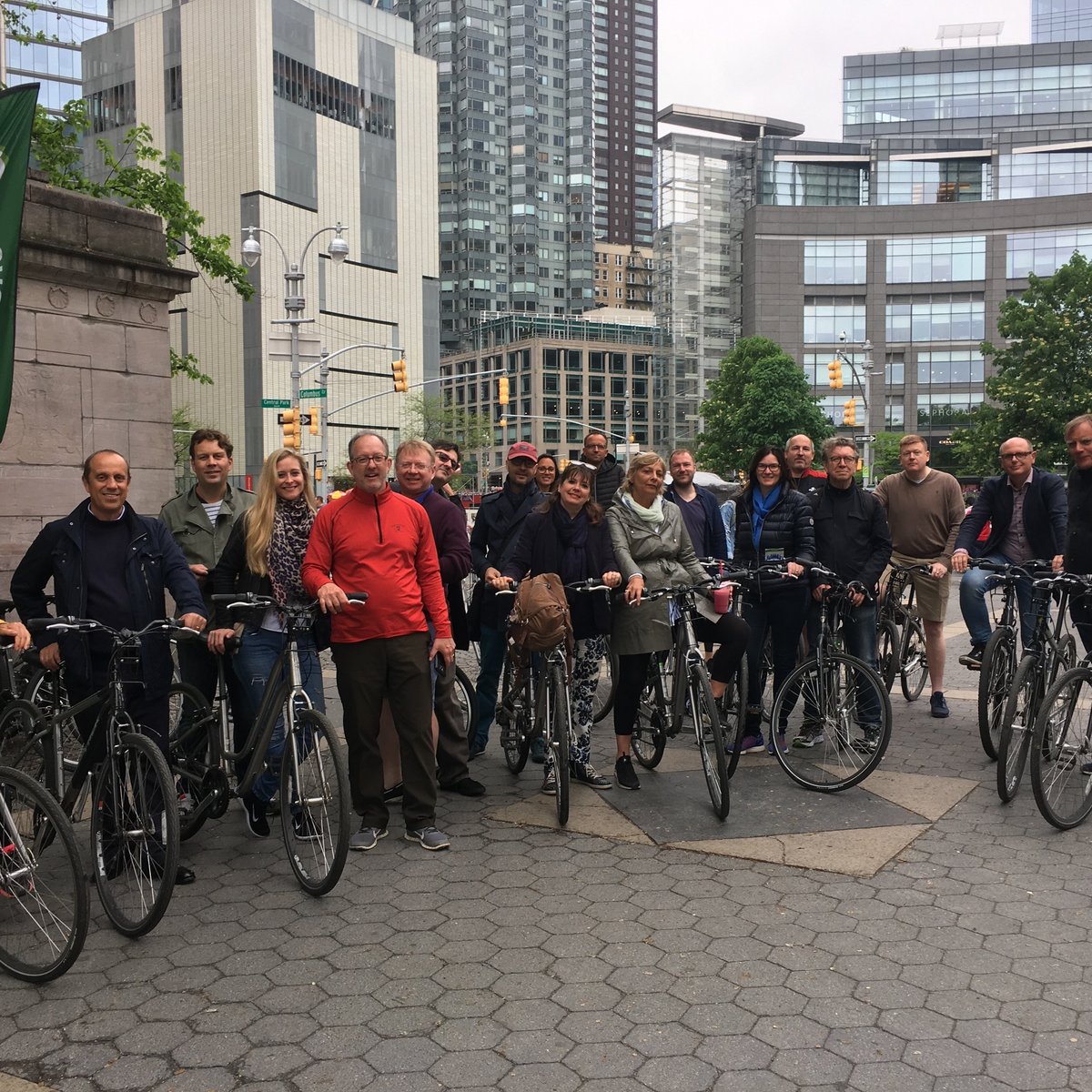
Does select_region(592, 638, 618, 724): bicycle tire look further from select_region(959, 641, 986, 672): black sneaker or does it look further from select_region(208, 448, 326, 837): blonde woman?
select_region(959, 641, 986, 672): black sneaker

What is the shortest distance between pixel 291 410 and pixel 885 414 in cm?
7529

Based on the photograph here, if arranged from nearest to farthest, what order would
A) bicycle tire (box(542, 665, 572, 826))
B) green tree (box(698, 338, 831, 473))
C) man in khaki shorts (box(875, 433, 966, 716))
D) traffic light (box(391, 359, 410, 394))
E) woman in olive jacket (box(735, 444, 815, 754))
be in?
bicycle tire (box(542, 665, 572, 826)) < woman in olive jacket (box(735, 444, 815, 754)) < man in khaki shorts (box(875, 433, 966, 716)) < traffic light (box(391, 359, 410, 394)) < green tree (box(698, 338, 831, 473))

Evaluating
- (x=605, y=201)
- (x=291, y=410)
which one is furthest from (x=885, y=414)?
(x=605, y=201)

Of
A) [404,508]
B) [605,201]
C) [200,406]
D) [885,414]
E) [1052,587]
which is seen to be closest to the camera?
[404,508]

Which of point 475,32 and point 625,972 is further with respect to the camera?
point 475,32

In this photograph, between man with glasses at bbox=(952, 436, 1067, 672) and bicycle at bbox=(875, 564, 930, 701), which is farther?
bicycle at bbox=(875, 564, 930, 701)

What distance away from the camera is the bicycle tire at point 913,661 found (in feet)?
28.9

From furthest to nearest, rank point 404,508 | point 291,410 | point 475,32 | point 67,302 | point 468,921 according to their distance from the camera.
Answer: point 475,32, point 291,410, point 67,302, point 404,508, point 468,921

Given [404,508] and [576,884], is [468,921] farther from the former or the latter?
[404,508]

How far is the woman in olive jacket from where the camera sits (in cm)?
711

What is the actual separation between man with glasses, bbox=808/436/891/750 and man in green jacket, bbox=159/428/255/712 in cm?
377

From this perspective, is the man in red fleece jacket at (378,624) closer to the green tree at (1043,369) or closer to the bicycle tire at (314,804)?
the bicycle tire at (314,804)

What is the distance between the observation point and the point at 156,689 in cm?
497

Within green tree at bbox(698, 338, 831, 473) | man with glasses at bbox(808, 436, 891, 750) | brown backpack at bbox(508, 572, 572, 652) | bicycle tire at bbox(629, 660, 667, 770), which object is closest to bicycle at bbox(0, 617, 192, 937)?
brown backpack at bbox(508, 572, 572, 652)
